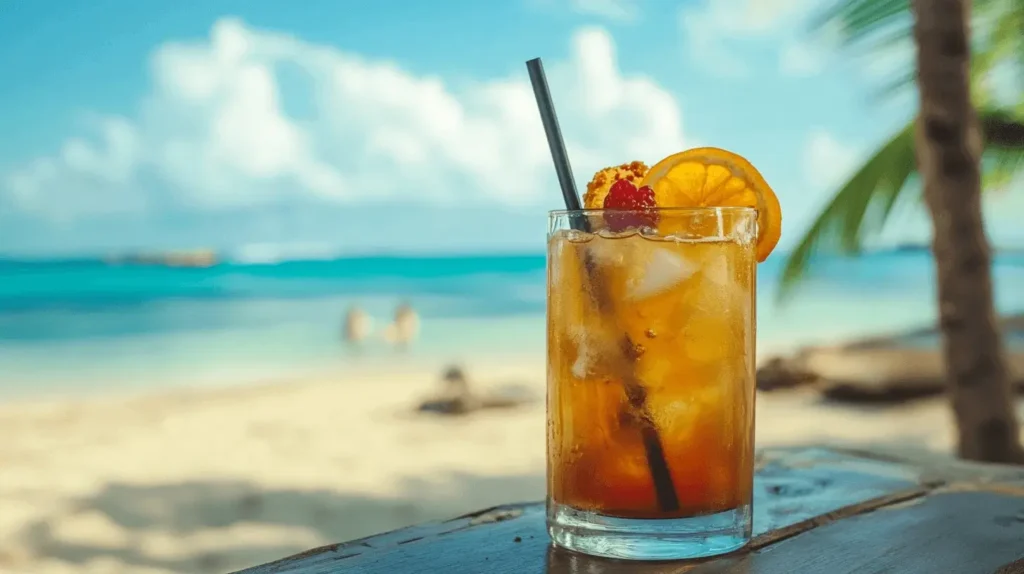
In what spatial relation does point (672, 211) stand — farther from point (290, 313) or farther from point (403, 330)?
point (290, 313)

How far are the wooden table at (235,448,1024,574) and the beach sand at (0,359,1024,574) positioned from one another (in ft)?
10.2

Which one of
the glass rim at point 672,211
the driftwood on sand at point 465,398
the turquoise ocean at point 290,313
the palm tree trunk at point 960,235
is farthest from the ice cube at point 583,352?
the driftwood on sand at point 465,398

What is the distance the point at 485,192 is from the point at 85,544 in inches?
874

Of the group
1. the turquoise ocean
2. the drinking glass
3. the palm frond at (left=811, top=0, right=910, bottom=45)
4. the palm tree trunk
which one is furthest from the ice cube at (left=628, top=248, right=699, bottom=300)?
the turquoise ocean

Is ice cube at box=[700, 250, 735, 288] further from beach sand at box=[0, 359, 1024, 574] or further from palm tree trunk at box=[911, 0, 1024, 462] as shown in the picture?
beach sand at box=[0, 359, 1024, 574]

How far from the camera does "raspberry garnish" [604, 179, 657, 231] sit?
82cm

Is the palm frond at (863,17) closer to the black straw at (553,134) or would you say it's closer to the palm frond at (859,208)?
the palm frond at (859,208)

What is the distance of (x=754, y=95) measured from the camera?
23.3m

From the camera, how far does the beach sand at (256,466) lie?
422 centimetres

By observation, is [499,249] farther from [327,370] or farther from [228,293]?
[327,370]

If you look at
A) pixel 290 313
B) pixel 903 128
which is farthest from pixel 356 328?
pixel 903 128

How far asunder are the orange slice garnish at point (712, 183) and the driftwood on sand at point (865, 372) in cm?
656

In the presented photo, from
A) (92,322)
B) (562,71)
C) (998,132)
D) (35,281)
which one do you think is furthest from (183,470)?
(562,71)

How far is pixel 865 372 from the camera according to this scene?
24.5ft
